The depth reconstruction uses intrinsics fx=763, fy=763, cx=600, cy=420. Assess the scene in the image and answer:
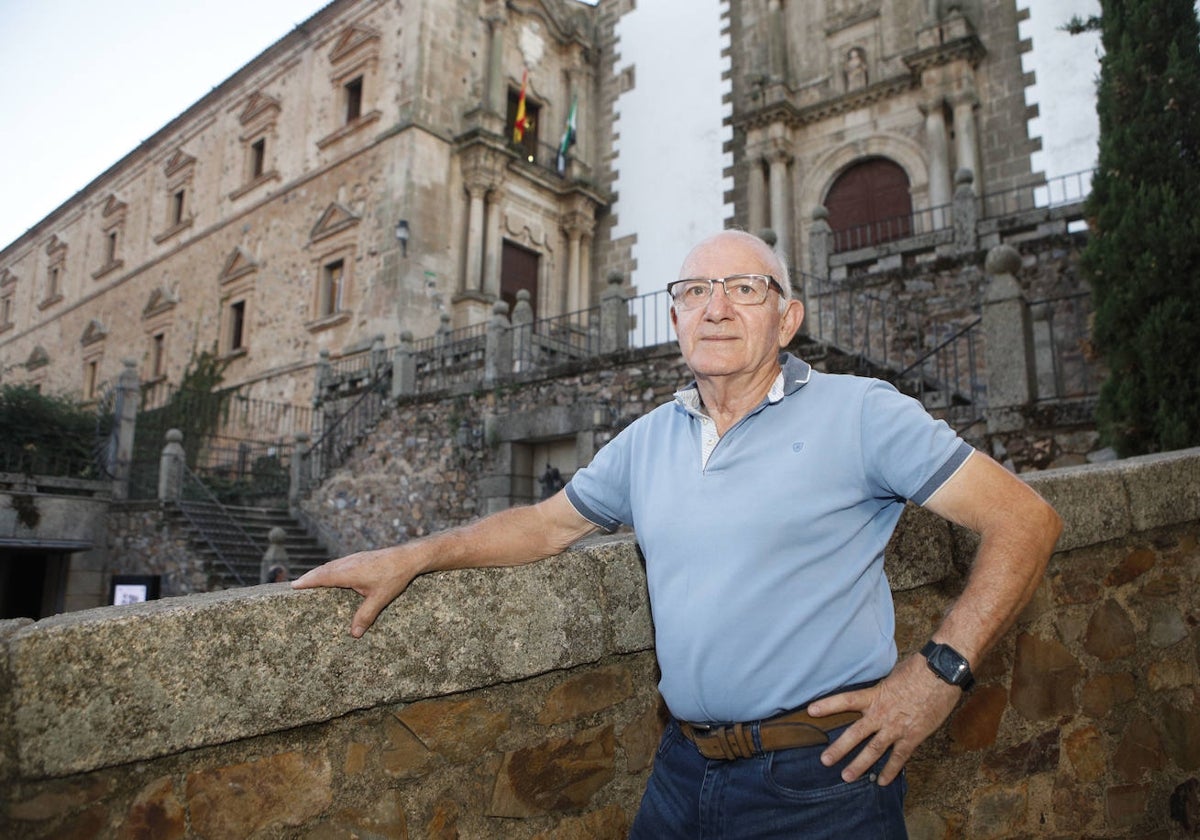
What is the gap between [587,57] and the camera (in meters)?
21.8

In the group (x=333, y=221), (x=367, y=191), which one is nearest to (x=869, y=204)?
(x=367, y=191)

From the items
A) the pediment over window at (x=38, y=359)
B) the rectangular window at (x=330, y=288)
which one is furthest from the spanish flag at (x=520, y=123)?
the pediment over window at (x=38, y=359)

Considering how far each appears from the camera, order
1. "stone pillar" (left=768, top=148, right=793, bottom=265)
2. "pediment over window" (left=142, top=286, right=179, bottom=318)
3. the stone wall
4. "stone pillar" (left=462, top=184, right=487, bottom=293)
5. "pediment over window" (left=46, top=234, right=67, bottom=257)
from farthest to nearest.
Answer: "pediment over window" (left=46, top=234, right=67, bottom=257)
"pediment over window" (left=142, top=286, right=179, bottom=318)
"stone pillar" (left=462, top=184, right=487, bottom=293)
"stone pillar" (left=768, top=148, right=793, bottom=265)
the stone wall

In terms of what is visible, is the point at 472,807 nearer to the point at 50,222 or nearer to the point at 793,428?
the point at 793,428

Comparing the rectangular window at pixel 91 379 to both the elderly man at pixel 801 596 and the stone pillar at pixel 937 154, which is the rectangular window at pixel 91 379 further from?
the elderly man at pixel 801 596

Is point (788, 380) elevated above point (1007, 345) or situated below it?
below

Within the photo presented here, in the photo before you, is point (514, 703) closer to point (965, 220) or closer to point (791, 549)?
point (791, 549)

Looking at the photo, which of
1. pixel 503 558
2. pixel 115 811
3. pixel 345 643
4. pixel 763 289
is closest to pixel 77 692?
pixel 115 811

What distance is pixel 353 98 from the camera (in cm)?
1973

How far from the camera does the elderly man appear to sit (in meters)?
1.46

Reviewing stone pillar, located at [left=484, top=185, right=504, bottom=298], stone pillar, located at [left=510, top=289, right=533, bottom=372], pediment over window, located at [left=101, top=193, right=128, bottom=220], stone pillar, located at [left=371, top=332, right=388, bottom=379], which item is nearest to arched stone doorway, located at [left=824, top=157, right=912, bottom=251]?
stone pillar, located at [left=510, top=289, right=533, bottom=372]

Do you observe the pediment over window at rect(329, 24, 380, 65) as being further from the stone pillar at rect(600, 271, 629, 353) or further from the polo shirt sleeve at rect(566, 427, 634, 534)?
the polo shirt sleeve at rect(566, 427, 634, 534)

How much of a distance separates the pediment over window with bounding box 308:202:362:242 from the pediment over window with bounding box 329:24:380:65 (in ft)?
13.1

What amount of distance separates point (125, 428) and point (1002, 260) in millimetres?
14305
